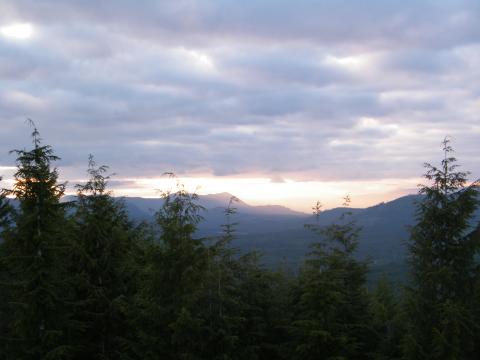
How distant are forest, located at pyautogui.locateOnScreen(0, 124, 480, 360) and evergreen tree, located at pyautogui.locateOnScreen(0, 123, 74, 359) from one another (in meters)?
0.05

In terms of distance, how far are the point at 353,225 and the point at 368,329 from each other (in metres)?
5.09

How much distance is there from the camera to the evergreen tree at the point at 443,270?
1705 cm

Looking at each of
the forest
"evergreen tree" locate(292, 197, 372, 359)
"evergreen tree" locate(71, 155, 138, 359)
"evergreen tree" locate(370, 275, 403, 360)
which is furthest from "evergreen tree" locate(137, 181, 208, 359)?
"evergreen tree" locate(370, 275, 403, 360)

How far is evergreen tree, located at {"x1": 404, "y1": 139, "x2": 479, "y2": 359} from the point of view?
17.0 meters

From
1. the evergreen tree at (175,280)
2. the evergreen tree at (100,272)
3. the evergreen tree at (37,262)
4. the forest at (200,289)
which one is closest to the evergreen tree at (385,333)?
the forest at (200,289)

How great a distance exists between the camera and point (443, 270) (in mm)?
17422

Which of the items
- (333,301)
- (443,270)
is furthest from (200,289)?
(443,270)

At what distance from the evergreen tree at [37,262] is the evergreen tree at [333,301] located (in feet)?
30.9

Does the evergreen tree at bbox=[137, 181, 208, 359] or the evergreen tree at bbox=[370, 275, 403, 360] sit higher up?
the evergreen tree at bbox=[137, 181, 208, 359]

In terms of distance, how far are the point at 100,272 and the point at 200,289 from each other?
6.22m

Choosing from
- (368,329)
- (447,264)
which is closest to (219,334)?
(368,329)

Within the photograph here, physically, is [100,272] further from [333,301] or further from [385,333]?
[385,333]

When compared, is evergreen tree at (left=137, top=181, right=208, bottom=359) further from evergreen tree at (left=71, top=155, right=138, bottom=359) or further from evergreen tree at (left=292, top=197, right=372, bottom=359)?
evergreen tree at (left=292, top=197, right=372, bottom=359)

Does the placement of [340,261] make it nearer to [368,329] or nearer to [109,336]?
[368,329]
